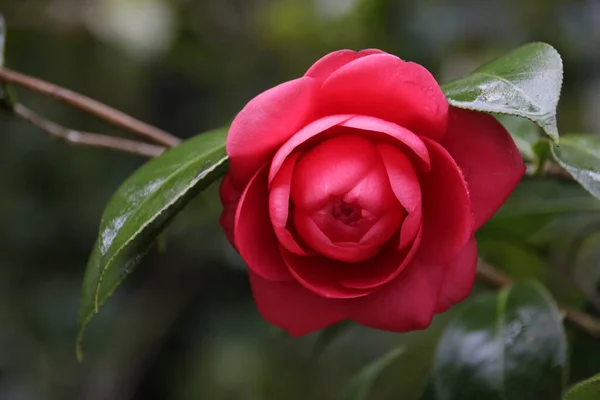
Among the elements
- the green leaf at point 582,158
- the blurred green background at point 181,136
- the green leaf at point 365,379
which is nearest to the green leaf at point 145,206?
the green leaf at point 582,158

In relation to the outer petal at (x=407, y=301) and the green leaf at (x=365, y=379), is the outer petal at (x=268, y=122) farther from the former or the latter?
the green leaf at (x=365, y=379)

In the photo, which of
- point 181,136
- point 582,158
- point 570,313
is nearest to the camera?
point 582,158

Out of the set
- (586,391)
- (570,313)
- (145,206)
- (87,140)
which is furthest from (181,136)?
(586,391)

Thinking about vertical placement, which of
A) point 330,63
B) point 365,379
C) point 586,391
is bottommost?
point 365,379

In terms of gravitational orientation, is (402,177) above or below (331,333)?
above

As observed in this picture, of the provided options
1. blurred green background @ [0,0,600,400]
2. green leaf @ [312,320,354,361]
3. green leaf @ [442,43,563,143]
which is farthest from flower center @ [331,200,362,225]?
blurred green background @ [0,0,600,400]

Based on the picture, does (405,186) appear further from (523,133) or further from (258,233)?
(523,133)

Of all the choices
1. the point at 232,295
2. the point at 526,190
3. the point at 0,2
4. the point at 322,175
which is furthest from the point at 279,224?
the point at 0,2

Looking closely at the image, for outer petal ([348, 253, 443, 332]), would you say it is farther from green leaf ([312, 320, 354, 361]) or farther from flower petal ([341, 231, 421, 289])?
green leaf ([312, 320, 354, 361])
